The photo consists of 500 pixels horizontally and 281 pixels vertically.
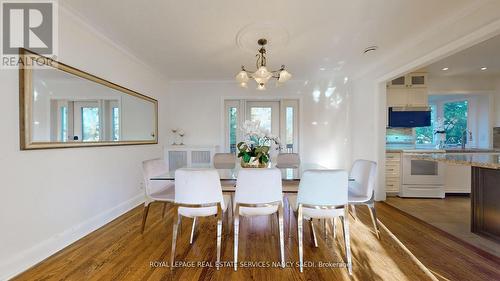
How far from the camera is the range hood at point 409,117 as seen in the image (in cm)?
420

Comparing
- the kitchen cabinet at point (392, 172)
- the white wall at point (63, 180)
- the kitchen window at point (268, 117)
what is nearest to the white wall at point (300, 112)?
the kitchen window at point (268, 117)

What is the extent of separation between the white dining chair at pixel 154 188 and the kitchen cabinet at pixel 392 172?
3715mm

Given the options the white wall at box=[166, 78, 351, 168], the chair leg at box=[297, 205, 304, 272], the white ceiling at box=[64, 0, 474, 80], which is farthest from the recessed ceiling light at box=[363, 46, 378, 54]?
the chair leg at box=[297, 205, 304, 272]

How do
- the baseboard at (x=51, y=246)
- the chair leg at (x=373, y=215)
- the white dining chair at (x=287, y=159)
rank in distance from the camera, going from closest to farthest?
the baseboard at (x=51, y=246) < the chair leg at (x=373, y=215) < the white dining chair at (x=287, y=159)

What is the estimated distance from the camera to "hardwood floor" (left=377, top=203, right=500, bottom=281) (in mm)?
1785

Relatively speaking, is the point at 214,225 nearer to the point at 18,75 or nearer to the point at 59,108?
the point at 59,108

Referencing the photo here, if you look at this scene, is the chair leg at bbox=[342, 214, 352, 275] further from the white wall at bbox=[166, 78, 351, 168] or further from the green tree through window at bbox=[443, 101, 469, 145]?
the green tree through window at bbox=[443, 101, 469, 145]

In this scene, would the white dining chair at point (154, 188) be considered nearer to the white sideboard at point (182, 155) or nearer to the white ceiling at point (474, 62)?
the white sideboard at point (182, 155)

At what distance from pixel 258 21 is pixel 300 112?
277cm

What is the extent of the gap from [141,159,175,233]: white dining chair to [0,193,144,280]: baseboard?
2.11 feet

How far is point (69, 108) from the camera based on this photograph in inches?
91.5

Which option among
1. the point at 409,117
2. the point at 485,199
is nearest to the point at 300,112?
the point at 409,117

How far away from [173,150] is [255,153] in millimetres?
2660

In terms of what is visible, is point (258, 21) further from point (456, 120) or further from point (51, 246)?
point (456, 120)
